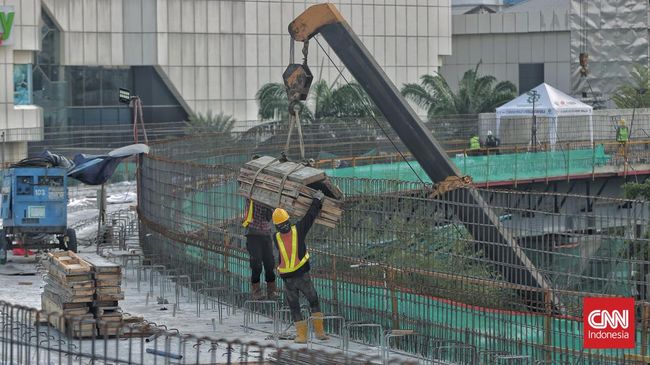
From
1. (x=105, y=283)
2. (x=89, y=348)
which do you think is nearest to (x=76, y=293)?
(x=105, y=283)

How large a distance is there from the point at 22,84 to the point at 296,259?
51263 millimetres

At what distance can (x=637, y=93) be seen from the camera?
7138cm

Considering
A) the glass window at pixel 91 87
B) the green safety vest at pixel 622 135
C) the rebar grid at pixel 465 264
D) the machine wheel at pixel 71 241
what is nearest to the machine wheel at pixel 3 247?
the machine wheel at pixel 71 241

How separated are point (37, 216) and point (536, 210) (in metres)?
14.2

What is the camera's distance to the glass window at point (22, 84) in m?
67.3

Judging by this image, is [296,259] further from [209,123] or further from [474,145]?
[209,123]

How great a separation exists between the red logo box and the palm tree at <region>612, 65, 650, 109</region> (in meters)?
55.3

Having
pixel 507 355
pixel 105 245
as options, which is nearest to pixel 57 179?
pixel 105 245

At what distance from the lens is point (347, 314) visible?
20234 mm

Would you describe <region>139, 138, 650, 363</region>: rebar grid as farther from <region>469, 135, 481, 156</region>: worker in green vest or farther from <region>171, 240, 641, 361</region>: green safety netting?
<region>469, 135, 481, 156</region>: worker in green vest

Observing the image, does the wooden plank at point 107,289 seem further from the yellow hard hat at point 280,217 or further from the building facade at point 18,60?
the building facade at point 18,60

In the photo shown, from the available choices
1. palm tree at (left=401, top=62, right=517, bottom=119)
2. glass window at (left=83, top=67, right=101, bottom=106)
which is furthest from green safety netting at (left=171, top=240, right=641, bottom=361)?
glass window at (left=83, top=67, right=101, bottom=106)

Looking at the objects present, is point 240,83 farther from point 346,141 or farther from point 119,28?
point 346,141

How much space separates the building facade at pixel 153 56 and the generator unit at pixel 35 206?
38846 millimetres
